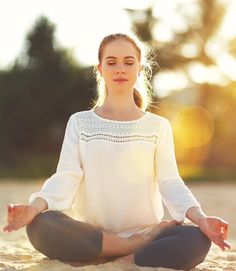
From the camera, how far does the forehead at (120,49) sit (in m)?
3.80

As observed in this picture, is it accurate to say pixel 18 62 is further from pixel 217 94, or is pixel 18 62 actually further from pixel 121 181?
pixel 121 181

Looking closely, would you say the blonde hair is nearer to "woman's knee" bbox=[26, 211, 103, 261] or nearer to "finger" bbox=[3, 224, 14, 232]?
"woman's knee" bbox=[26, 211, 103, 261]

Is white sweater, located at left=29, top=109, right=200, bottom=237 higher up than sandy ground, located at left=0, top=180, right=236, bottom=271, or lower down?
higher up

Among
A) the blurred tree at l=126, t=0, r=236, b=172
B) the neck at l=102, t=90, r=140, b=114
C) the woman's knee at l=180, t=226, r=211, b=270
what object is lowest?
the woman's knee at l=180, t=226, r=211, b=270

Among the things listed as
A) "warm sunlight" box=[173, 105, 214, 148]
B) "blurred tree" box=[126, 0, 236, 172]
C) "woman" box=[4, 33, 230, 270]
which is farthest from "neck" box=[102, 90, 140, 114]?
"warm sunlight" box=[173, 105, 214, 148]

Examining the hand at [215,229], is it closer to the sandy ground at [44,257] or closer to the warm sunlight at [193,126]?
the sandy ground at [44,257]

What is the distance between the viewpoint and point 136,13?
65.6ft

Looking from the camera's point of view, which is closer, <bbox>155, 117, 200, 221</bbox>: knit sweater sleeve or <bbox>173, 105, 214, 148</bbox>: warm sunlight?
<bbox>155, 117, 200, 221</bbox>: knit sweater sleeve

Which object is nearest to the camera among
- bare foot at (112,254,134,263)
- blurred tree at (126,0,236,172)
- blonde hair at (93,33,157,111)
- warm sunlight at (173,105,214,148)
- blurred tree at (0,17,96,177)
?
bare foot at (112,254,134,263)

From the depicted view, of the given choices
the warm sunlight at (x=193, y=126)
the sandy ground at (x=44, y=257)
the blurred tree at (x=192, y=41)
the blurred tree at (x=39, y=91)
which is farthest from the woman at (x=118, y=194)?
the warm sunlight at (x=193, y=126)

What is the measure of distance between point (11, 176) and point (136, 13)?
7172mm

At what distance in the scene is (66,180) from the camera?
12.2ft

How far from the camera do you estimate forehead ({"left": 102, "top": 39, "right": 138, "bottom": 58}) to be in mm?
3805

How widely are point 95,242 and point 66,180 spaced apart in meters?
0.40
